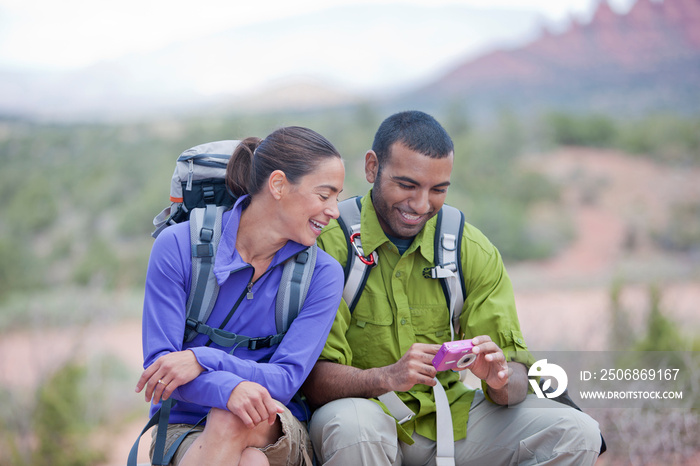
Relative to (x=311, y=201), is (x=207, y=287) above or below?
below

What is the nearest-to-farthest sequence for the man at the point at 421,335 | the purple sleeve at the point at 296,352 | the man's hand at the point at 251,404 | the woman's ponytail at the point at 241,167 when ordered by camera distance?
the man's hand at the point at 251,404, the purple sleeve at the point at 296,352, the man at the point at 421,335, the woman's ponytail at the point at 241,167

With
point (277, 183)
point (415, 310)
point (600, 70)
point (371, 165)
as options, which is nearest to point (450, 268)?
point (415, 310)

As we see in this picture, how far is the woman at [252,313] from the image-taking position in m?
2.31

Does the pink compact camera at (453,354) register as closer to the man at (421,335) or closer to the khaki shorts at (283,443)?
the man at (421,335)

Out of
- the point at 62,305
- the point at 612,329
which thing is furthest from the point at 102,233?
the point at 612,329

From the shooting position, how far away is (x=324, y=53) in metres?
32.4

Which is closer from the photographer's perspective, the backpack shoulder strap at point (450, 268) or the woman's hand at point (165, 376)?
the woman's hand at point (165, 376)

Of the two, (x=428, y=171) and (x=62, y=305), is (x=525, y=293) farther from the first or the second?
(x=428, y=171)

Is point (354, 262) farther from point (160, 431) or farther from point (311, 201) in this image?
point (160, 431)

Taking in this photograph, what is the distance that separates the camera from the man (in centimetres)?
266

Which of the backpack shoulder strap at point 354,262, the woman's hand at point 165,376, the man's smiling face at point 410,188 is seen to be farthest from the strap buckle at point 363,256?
the woman's hand at point 165,376

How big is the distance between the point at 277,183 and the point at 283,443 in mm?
951

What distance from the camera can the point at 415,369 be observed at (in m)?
2.52

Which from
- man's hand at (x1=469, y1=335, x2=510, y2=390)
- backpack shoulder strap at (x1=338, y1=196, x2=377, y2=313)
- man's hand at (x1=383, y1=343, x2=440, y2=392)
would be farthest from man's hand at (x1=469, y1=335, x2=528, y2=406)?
backpack shoulder strap at (x1=338, y1=196, x2=377, y2=313)
